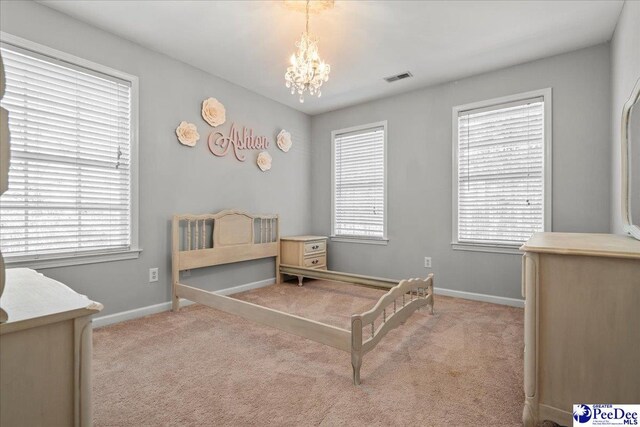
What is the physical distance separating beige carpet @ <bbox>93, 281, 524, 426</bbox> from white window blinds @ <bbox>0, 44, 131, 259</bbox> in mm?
836

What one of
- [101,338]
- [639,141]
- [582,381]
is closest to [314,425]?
[582,381]

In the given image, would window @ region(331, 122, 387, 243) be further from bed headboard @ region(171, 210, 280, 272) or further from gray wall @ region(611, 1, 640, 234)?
gray wall @ region(611, 1, 640, 234)

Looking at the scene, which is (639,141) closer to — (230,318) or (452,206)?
(452,206)

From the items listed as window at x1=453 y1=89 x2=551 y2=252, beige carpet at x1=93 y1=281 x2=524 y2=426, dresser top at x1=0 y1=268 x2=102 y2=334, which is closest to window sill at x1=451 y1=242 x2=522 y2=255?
window at x1=453 y1=89 x2=551 y2=252

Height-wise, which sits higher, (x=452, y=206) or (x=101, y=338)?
(x=452, y=206)

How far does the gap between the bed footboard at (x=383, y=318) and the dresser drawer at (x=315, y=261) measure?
1354 mm

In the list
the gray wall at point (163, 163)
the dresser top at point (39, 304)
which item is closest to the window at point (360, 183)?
the gray wall at point (163, 163)

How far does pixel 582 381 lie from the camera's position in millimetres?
1417

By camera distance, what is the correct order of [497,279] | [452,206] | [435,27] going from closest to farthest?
[435,27] → [497,279] → [452,206]

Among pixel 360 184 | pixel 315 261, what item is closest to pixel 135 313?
pixel 315 261

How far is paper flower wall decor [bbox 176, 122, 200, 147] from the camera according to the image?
10.8 ft

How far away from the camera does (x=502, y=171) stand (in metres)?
3.43

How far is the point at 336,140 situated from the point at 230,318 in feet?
9.27

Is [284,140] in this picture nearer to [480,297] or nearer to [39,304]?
[480,297]
